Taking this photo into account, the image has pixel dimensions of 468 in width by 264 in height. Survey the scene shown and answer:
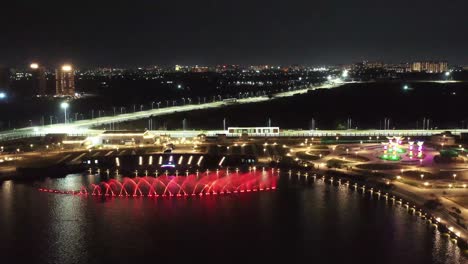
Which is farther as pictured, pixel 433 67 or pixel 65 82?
pixel 433 67

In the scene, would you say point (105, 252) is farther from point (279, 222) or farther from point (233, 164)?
point (233, 164)

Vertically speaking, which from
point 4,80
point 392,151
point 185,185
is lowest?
point 185,185

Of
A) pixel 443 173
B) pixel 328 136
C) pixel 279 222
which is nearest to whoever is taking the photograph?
pixel 279 222

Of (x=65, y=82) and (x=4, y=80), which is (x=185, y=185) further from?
(x=65, y=82)

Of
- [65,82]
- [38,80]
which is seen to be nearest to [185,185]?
[65,82]

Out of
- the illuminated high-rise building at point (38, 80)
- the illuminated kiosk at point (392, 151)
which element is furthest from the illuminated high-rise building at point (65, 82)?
the illuminated kiosk at point (392, 151)

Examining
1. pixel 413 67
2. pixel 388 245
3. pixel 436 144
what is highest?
pixel 413 67

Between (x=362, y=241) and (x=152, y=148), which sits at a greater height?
(x=152, y=148)

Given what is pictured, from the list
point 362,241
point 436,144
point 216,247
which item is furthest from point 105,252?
point 436,144
